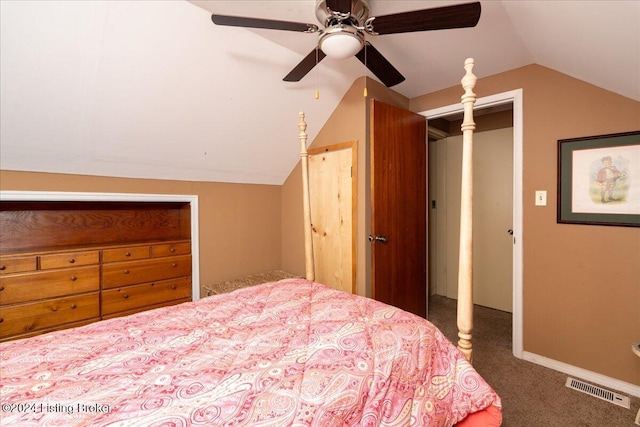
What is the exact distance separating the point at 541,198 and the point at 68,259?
373cm

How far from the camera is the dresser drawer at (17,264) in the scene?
1.97 m

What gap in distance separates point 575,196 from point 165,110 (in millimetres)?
3139

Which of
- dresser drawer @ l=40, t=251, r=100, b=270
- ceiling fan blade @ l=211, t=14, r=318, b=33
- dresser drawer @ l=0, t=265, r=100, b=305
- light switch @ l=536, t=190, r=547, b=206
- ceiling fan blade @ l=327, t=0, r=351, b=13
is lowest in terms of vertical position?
dresser drawer @ l=0, t=265, r=100, b=305

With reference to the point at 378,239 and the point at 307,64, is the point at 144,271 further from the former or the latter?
the point at 307,64

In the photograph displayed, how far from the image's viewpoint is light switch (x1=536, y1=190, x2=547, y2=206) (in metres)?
A: 2.24

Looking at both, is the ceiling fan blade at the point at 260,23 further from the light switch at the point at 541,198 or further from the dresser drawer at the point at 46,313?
the dresser drawer at the point at 46,313

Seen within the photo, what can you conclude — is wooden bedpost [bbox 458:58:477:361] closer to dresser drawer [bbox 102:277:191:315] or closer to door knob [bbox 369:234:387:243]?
door knob [bbox 369:234:387:243]

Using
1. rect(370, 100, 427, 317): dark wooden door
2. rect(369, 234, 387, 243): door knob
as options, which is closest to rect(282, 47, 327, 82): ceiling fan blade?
rect(370, 100, 427, 317): dark wooden door

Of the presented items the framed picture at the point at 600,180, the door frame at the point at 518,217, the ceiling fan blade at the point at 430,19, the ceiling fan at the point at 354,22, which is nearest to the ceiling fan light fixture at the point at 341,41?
the ceiling fan at the point at 354,22

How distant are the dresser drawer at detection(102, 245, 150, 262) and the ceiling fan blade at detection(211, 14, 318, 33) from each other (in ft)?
6.64

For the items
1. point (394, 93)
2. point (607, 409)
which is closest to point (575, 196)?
point (607, 409)

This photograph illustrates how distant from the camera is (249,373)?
0.91m

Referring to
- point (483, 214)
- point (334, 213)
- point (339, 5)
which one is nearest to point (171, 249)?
point (334, 213)

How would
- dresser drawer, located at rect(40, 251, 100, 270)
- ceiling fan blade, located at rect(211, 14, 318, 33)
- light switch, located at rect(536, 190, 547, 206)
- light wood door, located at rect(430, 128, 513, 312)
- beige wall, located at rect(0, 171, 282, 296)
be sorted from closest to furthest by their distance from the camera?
1. ceiling fan blade, located at rect(211, 14, 318, 33)
2. dresser drawer, located at rect(40, 251, 100, 270)
3. light switch, located at rect(536, 190, 547, 206)
4. beige wall, located at rect(0, 171, 282, 296)
5. light wood door, located at rect(430, 128, 513, 312)
